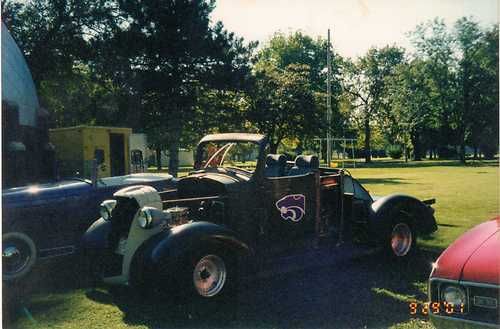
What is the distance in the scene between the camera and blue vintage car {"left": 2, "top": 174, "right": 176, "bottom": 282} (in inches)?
246

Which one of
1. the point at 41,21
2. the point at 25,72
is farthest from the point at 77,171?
the point at 41,21

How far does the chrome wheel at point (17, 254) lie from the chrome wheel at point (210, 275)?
9.55 feet

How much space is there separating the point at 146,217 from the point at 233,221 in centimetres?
117

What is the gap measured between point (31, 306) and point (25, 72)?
1895cm

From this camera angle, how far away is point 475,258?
3.22 metres

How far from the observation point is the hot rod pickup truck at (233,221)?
475 cm

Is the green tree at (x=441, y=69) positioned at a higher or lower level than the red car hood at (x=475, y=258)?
higher

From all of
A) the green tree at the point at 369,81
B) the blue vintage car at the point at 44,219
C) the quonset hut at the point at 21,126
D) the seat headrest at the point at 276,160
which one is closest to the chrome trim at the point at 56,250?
the blue vintage car at the point at 44,219

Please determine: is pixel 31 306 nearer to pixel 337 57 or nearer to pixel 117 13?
pixel 117 13

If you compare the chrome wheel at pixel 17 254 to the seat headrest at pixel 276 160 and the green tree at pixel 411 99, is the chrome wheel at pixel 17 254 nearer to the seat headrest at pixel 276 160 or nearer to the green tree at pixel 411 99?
the seat headrest at pixel 276 160

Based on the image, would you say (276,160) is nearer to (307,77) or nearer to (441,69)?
(441,69)

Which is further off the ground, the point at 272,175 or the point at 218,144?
the point at 218,144

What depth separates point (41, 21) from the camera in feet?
69.6

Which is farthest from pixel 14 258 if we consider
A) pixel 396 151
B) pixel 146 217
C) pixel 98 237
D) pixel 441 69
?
pixel 396 151
